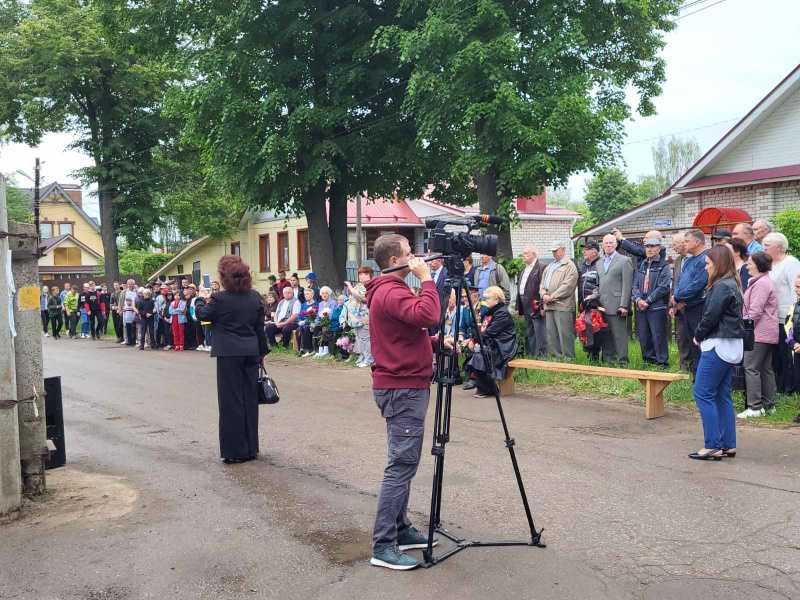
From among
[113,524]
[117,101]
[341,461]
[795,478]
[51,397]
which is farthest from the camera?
[117,101]

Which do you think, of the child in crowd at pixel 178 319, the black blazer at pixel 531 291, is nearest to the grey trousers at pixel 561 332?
the black blazer at pixel 531 291

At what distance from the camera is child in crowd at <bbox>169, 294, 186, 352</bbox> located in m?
22.8

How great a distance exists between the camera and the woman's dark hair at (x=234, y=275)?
328 inches

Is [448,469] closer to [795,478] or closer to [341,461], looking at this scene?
[341,461]

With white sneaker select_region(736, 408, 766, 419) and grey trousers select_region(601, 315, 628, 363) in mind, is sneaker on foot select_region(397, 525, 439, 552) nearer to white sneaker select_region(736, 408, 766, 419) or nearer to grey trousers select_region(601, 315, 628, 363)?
white sneaker select_region(736, 408, 766, 419)

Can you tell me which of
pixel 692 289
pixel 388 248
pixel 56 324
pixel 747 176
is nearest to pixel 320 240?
pixel 747 176

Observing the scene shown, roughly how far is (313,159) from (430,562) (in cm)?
1734

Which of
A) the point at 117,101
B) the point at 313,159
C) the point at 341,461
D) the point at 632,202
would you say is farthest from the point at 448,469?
the point at 632,202

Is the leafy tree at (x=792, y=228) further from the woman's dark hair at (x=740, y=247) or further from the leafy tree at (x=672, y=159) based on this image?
the leafy tree at (x=672, y=159)

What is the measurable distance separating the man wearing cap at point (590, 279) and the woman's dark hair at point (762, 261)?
12.6ft

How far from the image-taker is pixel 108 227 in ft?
124

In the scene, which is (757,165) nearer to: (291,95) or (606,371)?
(291,95)

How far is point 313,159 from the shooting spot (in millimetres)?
21359

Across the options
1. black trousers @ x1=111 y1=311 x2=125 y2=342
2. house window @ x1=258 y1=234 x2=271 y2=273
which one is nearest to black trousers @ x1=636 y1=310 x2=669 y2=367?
black trousers @ x1=111 y1=311 x2=125 y2=342
